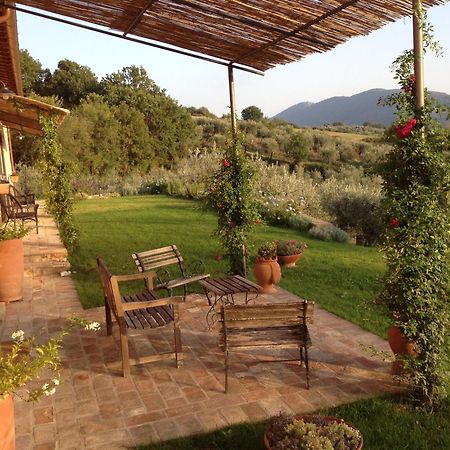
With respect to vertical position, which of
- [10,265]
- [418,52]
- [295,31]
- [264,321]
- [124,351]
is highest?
[295,31]

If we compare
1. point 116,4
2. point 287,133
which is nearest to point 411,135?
point 116,4

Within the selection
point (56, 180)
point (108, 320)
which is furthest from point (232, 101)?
point (56, 180)

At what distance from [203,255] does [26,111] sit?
5.11m

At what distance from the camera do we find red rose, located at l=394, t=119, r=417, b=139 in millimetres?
3271

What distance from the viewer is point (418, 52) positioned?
10.7ft

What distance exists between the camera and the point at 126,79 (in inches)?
1864

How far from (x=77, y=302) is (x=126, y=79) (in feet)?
148

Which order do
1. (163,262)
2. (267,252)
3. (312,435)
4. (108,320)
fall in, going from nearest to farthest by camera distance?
(312,435) < (108,320) < (163,262) < (267,252)

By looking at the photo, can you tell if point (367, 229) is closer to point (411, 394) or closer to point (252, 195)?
point (252, 195)

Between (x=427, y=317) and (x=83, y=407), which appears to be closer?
(x=427, y=317)

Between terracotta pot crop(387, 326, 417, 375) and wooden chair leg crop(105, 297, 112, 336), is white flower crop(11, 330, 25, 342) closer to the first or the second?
wooden chair leg crop(105, 297, 112, 336)

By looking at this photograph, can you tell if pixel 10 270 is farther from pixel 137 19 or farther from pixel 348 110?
pixel 348 110

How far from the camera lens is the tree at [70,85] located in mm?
38531

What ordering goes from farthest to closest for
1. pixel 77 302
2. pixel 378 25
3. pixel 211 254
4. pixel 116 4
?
1. pixel 211 254
2. pixel 77 302
3. pixel 116 4
4. pixel 378 25
